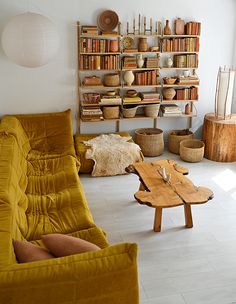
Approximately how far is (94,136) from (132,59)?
120 centimetres

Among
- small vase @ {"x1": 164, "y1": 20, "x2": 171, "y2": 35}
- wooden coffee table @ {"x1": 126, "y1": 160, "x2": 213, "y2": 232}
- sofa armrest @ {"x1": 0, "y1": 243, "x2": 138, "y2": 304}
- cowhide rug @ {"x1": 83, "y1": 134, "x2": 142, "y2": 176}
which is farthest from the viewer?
small vase @ {"x1": 164, "y1": 20, "x2": 171, "y2": 35}

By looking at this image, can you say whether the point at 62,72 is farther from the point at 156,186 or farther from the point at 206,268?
the point at 206,268

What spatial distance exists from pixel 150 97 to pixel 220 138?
1148mm

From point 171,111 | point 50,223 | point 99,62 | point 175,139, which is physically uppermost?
point 99,62

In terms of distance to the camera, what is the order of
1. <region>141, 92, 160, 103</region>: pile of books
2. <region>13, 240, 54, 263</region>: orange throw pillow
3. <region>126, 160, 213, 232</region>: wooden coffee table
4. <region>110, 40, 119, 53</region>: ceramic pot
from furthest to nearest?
<region>141, 92, 160, 103</region>: pile of books → <region>110, 40, 119, 53</region>: ceramic pot → <region>126, 160, 213, 232</region>: wooden coffee table → <region>13, 240, 54, 263</region>: orange throw pillow

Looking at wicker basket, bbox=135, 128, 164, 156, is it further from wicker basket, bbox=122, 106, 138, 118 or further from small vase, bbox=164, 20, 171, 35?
small vase, bbox=164, 20, 171, 35

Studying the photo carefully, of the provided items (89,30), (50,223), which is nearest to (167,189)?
(50,223)

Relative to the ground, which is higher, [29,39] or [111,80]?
[29,39]

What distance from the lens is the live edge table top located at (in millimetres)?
3268

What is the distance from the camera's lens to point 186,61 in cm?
532

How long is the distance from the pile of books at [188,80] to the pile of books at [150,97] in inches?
14.5

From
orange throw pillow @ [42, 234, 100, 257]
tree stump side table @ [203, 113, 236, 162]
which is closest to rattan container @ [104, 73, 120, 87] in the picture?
tree stump side table @ [203, 113, 236, 162]

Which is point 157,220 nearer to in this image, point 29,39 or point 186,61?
point 29,39

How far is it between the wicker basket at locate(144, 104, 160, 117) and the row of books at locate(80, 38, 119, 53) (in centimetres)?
98
